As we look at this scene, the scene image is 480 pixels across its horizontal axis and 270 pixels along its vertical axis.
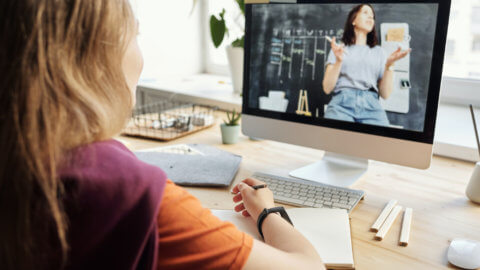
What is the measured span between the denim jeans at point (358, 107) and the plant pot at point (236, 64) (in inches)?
35.3

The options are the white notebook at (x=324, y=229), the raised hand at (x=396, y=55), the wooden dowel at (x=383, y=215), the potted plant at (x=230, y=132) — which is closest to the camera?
the white notebook at (x=324, y=229)

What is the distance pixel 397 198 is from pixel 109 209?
83cm

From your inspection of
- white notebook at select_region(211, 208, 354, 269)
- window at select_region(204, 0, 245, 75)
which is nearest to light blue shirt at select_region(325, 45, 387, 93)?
white notebook at select_region(211, 208, 354, 269)

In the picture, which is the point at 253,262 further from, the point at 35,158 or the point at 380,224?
the point at 380,224

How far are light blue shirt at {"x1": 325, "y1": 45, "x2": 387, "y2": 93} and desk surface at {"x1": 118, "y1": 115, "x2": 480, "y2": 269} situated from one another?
286 mm

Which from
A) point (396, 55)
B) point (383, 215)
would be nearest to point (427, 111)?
point (396, 55)

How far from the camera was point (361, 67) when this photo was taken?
1.13m

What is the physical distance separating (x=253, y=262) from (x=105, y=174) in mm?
255

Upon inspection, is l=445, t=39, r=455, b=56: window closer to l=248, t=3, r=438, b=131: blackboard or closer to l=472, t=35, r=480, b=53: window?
l=472, t=35, r=480, b=53: window

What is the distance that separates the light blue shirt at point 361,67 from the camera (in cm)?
111

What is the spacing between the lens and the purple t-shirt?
533 mm

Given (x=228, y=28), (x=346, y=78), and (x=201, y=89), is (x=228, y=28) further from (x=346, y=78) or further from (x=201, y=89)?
(x=346, y=78)

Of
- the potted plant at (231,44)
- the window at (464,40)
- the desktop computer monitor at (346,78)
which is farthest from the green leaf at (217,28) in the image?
the window at (464,40)

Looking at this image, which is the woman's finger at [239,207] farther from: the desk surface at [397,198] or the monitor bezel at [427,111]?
the monitor bezel at [427,111]
